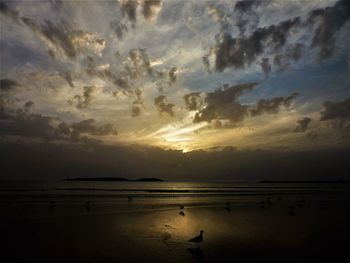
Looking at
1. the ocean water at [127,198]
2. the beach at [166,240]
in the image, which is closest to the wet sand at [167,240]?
the beach at [166,240]

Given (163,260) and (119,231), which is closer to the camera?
(163,260)

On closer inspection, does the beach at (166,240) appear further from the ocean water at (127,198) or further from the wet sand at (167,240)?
the ocean water at (127,198)

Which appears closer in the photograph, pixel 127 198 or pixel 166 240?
pixel 166 240

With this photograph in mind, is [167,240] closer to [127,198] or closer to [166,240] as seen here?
[166,240]

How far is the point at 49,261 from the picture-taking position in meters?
17.8

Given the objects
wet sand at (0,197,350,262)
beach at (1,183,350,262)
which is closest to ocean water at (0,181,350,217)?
beach at (1,183,350,262)

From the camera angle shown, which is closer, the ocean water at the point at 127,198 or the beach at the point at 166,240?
the beach at the point at 166,240

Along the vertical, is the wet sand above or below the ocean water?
below

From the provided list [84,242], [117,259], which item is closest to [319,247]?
[117,259]

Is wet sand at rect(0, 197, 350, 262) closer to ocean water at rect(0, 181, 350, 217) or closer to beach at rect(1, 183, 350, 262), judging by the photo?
beach at rect(1, 183, 350, 262)

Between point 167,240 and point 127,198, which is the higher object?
point 127,198

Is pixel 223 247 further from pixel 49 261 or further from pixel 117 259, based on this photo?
pixel 49 261

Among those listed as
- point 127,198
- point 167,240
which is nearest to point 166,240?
point 167,240

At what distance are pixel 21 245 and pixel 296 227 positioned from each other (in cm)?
2237
